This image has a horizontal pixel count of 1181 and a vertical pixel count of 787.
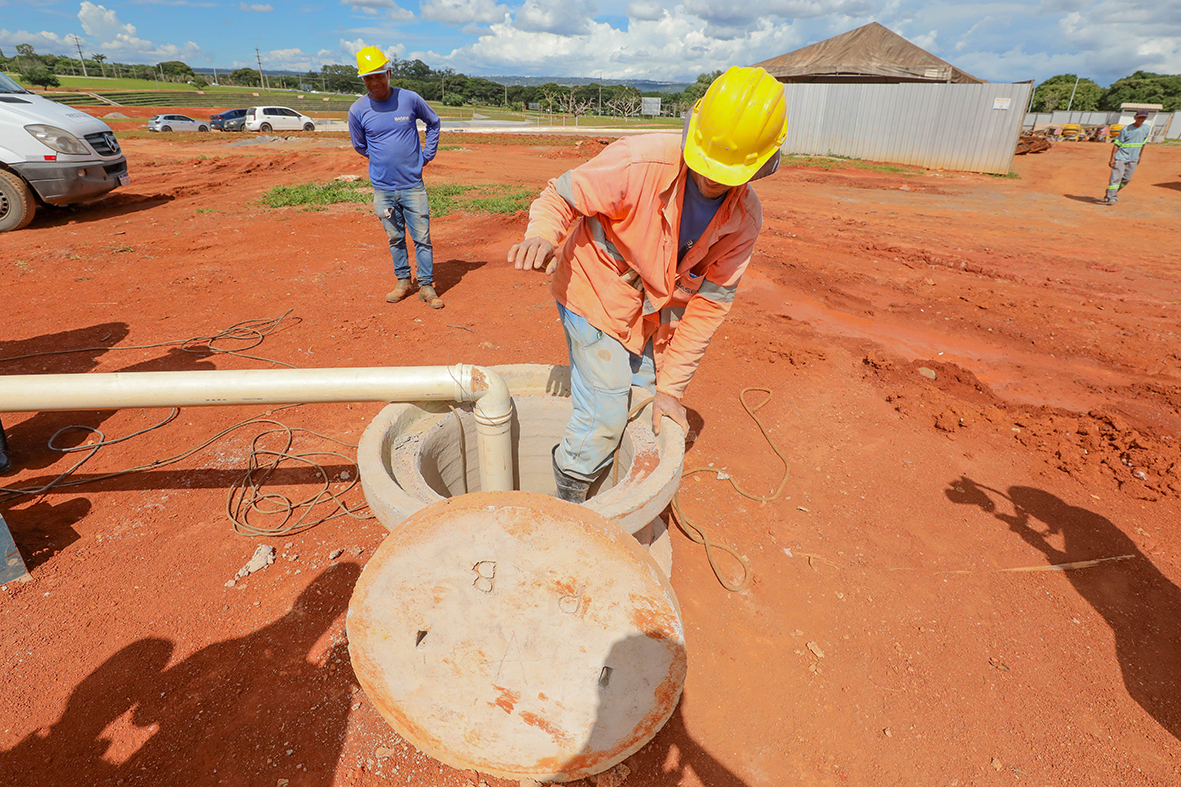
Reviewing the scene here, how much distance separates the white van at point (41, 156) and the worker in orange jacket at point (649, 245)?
8801 millimetres

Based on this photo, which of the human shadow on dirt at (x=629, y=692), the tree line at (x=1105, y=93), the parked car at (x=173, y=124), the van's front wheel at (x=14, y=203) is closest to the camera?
the human shadow on dirt at (x=629, y=692)

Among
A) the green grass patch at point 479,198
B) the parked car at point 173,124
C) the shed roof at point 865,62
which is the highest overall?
the shed roof at point 865,62

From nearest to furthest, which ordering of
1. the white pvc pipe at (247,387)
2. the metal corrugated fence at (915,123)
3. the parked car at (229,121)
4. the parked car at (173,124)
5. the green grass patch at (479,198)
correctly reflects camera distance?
the white pvc pipe at (247,387)
the green grass patch at (479,198)
the metal corrugated fence at (915,123)
the parked car at (173,124)
the parked car at (229,121)

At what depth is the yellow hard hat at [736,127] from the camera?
70.5 inches

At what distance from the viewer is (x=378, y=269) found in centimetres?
669

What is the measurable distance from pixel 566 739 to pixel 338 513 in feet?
6.03

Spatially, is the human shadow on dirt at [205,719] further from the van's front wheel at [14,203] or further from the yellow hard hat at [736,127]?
the van's front wheel at [14,203]

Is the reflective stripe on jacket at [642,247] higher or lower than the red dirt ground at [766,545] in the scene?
higher

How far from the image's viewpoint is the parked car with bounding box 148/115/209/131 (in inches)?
885

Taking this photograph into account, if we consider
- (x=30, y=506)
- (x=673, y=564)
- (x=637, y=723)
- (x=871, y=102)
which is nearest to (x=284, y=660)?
(x=637, y=723)

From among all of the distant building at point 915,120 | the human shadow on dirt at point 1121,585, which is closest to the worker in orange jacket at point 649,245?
the human shadow on dirt at point 1121,585

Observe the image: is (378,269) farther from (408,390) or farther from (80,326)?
(408,390)

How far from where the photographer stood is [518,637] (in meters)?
1.69

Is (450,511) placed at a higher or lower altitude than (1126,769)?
higher
